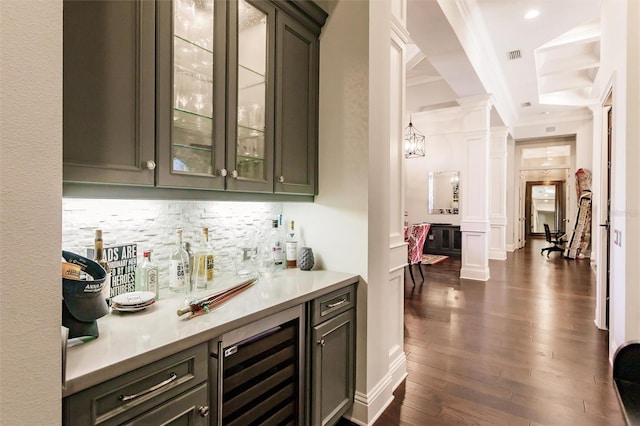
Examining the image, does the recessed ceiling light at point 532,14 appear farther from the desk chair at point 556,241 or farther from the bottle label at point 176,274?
the desk chair at point 556,241

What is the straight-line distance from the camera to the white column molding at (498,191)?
7969mm

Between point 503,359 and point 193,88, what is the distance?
3181 mm

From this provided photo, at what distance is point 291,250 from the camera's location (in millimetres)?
2213

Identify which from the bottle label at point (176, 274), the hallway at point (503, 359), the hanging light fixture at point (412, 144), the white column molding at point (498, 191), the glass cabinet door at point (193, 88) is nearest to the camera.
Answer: the glass cabinet door at point (193, 88)

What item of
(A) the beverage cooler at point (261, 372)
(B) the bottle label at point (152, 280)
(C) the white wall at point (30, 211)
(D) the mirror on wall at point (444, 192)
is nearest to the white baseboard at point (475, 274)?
(D) the mirror on wall at point (444, 192)

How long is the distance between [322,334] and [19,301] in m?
1.32

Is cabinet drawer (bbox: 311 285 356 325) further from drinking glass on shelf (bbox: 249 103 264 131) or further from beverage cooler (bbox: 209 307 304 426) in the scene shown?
drinking glass on shelf (bbox: 249 103 264 131)

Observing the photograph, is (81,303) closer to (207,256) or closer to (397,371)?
(207,256)

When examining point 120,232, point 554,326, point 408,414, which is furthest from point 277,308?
point 554,326

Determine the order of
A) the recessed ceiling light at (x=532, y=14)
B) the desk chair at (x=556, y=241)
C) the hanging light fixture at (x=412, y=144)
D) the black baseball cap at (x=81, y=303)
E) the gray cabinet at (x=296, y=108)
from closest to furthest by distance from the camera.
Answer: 1. the black baseball cap at (x=81, y=303)
2. the gray cabinet at (x=296, y=108)
3. the recessed ceiling light at (x=532, y=14)
4. the hanging light fixture at (x=412, y=144)
5. the desk chair at (x=556, y=241)

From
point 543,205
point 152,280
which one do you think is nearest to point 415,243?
point 152,280

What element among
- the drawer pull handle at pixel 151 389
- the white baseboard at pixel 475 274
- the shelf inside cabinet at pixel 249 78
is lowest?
the white baseboard at pixel 475 274

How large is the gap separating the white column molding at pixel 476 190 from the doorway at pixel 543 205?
10899 millimetres

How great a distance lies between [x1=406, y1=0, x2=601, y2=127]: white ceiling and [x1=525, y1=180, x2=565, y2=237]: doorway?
323 inches
